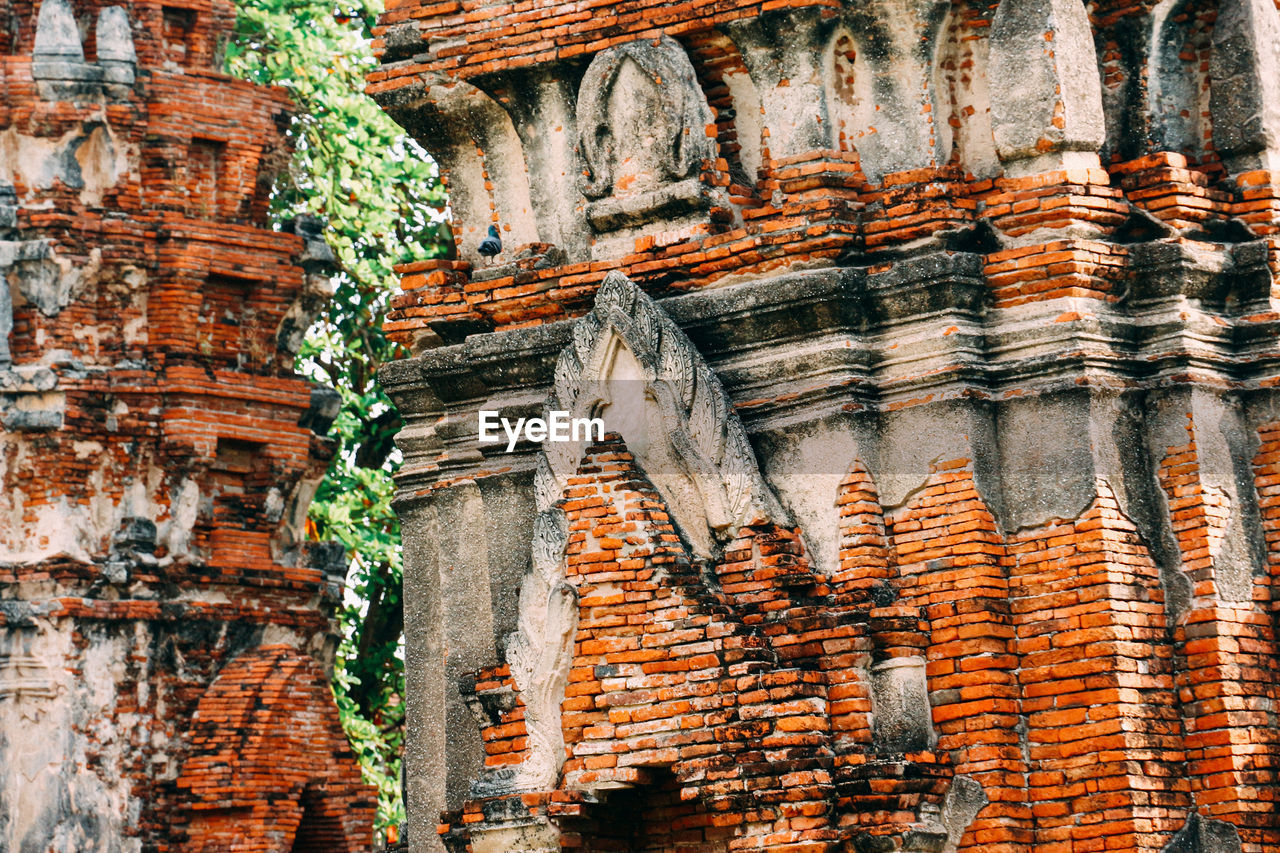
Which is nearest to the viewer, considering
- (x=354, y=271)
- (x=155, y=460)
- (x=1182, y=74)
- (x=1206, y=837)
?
(x=1206, y=837)

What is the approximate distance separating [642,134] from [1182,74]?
2246mm

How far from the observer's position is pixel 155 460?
14227 mm

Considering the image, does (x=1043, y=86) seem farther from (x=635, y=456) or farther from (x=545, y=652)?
Result: (x=545, y=652)

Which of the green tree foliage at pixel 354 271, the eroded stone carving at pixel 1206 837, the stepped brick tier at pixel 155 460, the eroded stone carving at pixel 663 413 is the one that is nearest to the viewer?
the eroded stone carving at pixel 1206 837

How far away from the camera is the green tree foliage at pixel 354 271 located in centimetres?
1630

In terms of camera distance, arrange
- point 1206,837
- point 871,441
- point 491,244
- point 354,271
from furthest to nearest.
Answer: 1. point 354,271
2. point 491,244
3. point 871,441
4. point 1206,837

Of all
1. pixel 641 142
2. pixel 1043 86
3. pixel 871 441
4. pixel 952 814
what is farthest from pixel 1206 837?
pixel 641 142

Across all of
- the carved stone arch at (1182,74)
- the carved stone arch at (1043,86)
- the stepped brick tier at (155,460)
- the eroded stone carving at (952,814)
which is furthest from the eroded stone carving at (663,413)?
the stepped brick tier at (155,460)

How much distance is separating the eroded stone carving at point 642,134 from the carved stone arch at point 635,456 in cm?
43

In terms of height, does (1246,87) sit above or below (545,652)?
above

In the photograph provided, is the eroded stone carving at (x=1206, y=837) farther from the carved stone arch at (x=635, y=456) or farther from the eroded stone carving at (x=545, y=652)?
the eroded stone carving at (x=545, y=652)

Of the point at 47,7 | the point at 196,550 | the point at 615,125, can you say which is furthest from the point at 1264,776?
the point at 47,7

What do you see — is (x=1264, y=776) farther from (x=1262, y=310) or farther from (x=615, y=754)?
(x=615, y=754)

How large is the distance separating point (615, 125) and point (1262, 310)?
2.74 m
